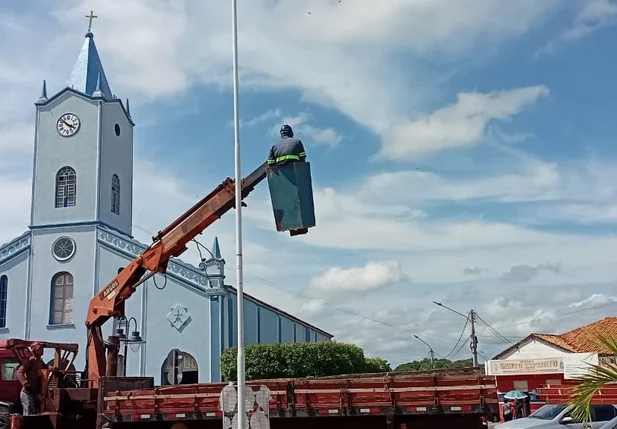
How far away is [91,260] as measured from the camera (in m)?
34.6

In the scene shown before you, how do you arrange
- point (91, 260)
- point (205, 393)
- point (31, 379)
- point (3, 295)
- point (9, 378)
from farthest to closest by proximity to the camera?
1. point (3, 295)
2. point (91, 260)
3. point (9, 378)
4. point (31, 379)
5. point (205, 393)

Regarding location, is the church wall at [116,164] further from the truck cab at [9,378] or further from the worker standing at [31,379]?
the worker standing at [31,379]

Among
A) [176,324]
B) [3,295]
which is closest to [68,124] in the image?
[3,295]

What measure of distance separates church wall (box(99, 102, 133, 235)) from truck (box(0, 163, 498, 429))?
1860 cm

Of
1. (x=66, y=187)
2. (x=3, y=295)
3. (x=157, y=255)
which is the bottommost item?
(x=157, y=255)

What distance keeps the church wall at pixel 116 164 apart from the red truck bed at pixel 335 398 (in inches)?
863

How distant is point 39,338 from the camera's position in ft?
113

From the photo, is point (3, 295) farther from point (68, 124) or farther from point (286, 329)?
point (286, 329)

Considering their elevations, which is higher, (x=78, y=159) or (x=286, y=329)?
(x=78, y=159)

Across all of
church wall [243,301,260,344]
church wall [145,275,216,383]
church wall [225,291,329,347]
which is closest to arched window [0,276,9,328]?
church wall [145,275,216,383]

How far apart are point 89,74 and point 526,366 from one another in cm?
2747

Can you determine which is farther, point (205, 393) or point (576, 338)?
point (576, 338)

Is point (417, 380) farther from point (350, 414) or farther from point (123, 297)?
point (123, 297)

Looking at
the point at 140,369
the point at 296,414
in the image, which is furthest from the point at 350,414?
the point at 140,369
